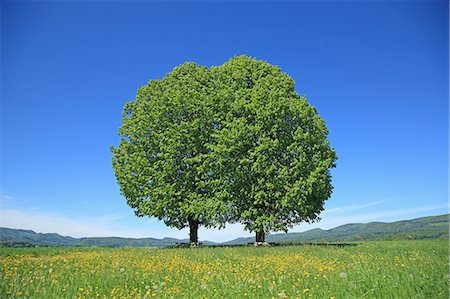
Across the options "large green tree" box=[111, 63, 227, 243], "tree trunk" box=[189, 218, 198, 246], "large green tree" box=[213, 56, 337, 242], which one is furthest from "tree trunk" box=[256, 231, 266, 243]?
"tree trunk" box=[189, 218, 198, 246]

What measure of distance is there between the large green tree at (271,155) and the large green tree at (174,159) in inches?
57.4

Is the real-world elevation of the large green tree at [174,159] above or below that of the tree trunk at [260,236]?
above

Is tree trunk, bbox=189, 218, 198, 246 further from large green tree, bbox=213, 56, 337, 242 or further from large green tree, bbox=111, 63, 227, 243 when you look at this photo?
large green tree, bbox=213, 56, 337, 242

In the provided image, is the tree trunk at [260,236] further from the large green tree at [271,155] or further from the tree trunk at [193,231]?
the tree trunk at [193,231]

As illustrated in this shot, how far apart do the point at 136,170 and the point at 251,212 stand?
407 inches

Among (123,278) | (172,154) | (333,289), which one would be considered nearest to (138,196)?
(172,154)

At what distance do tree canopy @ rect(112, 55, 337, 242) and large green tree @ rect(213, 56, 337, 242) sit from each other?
8 centimetres

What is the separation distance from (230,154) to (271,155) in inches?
130

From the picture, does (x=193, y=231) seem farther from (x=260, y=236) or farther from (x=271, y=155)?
(x=271, y=155)

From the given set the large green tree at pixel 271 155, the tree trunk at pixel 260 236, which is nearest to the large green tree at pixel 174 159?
the large green tree at pixel 271 155

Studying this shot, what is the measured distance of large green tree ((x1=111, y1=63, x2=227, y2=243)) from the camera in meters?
28.5

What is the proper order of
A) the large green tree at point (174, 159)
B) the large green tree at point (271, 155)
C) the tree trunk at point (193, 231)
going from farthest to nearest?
the tree trunk at point (193, 231) → the large green tree at point (174, 159) → the large green tree at point (271, 155)

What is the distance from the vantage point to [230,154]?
92.3 feet

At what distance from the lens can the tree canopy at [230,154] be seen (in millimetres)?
27094
